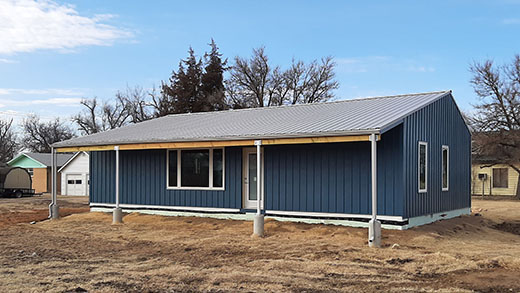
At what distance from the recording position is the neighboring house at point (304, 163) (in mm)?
12578

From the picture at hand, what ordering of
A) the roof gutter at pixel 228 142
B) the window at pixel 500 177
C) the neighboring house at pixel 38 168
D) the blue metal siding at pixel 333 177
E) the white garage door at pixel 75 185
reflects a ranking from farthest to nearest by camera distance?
1. the neighboring house at pixel 38 168
2. the white garage door at pixel 75 185
3. the window at pixel 500 177
4. the blue metal siding at pixel 333 177
5. the roof gutter at pixel 228 142

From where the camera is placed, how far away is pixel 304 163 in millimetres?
13836

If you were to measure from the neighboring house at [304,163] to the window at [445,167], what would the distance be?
0.11ft

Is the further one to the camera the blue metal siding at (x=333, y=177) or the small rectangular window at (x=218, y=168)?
the small rectangular window at (x=218, y=168)

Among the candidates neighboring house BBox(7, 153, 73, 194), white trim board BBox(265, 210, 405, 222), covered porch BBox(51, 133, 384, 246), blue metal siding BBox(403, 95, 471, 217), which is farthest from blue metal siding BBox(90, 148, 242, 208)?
neighboring house BBox(7, 153, 73, 194)

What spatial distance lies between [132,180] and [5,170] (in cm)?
2130

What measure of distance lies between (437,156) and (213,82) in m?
32.7

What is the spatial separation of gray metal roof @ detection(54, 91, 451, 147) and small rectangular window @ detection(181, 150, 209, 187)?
0.72m

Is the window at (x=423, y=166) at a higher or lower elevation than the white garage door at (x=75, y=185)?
higher

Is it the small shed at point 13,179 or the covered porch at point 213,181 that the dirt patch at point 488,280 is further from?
the small shed at point 13,179

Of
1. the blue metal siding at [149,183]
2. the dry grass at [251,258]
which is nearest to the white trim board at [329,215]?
the dry grass at [251,258]

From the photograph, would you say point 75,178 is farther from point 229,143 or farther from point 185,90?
point 229,143

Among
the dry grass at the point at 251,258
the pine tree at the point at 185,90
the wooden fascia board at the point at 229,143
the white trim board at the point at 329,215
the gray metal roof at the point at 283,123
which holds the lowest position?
the dry grass at the point at 251,258

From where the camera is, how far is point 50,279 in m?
7.79
